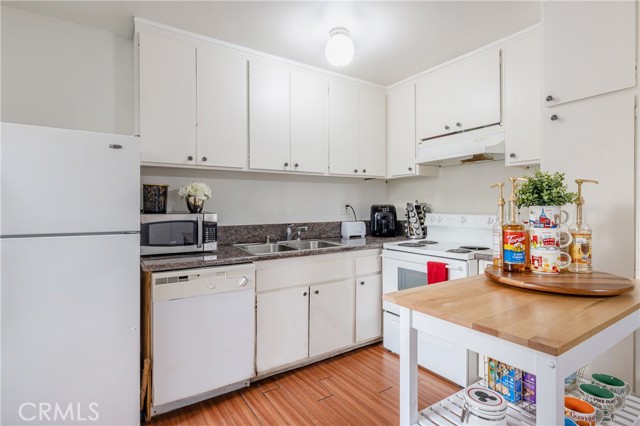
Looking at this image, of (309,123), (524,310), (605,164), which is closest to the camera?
(524,310)

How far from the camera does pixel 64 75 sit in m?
2.13

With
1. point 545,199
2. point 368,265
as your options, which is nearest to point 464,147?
point 368,265

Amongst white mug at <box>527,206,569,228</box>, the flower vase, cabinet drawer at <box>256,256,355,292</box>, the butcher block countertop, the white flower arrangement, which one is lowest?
cabinet drawer at <box>256,256,355,292</box>

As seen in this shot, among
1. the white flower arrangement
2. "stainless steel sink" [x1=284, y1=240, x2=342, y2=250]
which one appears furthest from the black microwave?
"stainless steel sink" [x1=284, y1=240, x2=342, y2=250]

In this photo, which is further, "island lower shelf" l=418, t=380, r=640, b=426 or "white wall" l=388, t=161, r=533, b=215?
"white wall" l=388, t=161, r=533, b=215

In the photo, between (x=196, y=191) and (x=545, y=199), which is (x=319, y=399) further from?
(x=545, y=199)

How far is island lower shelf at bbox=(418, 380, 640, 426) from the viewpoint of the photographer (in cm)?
94

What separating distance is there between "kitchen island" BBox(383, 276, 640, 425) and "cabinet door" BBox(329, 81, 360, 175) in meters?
1.97

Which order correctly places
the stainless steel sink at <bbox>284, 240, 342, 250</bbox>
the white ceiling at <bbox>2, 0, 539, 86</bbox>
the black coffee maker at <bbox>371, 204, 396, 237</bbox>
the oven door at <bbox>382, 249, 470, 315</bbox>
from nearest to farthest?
1. the white ceiling at <bbox>2, 0, 539, 86</bbox>
2. the oven door at <bbox>382, 249, 470, 315</bbox>
3. the stainless steel sink at <bbox>284, 240, 342, 250</bbox>
4. the black coffee maker at <bbox>371, 204, 396, 237</bbox>

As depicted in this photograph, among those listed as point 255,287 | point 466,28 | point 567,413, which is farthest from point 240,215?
point 567,413

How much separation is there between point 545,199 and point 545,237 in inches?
5.1

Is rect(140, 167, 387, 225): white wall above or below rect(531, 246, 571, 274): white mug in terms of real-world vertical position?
above

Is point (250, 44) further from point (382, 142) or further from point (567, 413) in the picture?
point (567, 413)

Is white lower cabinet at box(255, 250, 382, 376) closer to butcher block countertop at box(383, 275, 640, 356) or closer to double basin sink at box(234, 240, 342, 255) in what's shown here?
double basin sink at box(234, 240, 342, 255)
